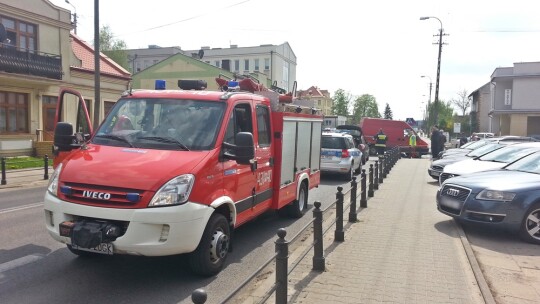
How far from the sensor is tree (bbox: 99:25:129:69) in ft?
187

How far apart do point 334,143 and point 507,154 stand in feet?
18.9

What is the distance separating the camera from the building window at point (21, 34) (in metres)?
20.2

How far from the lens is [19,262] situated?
18.1 feet

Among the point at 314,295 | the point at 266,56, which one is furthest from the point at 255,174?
the point at 266,56

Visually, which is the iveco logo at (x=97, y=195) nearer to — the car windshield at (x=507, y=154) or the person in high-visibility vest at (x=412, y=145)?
the car windshield at (x=507, y=154)

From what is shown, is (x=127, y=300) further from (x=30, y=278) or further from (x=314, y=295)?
(x=314, y=295)

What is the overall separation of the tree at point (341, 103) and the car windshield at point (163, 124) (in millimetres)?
105728

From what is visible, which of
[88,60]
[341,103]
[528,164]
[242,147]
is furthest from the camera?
[341,103]

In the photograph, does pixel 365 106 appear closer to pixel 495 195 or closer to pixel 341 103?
pixel 341 103

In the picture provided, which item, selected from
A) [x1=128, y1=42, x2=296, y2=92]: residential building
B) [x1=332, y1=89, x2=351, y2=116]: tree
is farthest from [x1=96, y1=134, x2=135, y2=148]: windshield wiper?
[x1=332, y1=89, x2=351, y2=116]: tree

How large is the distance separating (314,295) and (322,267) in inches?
30.5

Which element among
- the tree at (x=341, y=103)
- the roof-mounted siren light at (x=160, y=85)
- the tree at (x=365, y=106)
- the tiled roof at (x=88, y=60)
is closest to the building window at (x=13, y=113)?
the tiled roof at (x=88, y=60)

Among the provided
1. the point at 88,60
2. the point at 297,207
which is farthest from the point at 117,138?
the point at 88,60

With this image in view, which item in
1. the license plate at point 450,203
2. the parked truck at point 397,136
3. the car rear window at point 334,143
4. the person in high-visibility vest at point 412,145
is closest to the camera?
the license plate at point 450,203
